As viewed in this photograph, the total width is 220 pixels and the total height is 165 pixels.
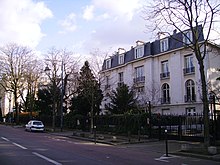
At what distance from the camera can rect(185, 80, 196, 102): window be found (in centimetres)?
4299

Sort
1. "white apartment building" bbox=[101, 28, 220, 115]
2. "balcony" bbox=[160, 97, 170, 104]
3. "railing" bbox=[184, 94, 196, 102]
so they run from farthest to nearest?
1. "balcony" bbox=[160, 97, 170, 104]
2. "railing" bbox=[184, 94, 196, 102]
3. "white apartment building" bbox=[101, 28, 220, 115]

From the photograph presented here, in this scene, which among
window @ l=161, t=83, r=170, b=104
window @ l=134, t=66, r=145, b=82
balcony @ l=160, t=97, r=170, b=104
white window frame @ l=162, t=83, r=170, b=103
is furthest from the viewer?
window @ l=134, t=66, r=145, b=82

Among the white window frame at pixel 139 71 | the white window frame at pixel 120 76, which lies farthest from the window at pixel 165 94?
the white window frame at pixel 120 76

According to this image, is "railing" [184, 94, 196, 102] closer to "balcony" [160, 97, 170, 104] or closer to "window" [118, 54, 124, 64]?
"balcony" [160, 97, 170, 104]

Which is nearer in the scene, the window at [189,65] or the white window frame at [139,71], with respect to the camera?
the window at [189,65]

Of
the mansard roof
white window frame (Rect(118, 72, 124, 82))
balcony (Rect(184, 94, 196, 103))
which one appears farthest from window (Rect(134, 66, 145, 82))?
balcony (Rect(184, 94, 196, 103))

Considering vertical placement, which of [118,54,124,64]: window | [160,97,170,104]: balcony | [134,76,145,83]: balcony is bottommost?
[160,97,170,104]: balcony

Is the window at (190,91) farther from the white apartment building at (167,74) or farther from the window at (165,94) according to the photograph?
the window at (165,94)

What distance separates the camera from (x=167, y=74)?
4703cm

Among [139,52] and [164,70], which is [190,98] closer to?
[164,70]

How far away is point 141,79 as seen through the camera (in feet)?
168

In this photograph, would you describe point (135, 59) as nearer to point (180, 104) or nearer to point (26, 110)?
point (180, 104)

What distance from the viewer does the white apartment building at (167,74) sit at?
4244 cm

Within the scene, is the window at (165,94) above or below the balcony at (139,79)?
below
